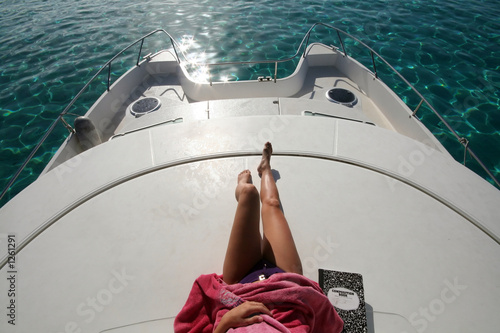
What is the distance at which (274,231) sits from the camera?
6.15 feet

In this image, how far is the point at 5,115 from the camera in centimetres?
530

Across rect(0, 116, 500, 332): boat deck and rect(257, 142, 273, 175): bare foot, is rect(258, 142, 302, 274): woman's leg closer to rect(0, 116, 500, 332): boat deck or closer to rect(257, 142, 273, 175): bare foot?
rect(257, 142, 273, 175): bare foot

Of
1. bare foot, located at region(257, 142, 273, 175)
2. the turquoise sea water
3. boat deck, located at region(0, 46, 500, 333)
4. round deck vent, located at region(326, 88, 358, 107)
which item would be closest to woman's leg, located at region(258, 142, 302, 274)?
bare foot, located at region(257, 142, 273, 175)

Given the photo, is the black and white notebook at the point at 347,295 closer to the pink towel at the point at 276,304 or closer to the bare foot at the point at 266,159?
the pink towel at the point at 276,304

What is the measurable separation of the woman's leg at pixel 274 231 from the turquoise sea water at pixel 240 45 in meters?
4.38

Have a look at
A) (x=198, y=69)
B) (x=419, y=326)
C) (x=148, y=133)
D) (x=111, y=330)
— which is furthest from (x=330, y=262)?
(x=198, y=69)

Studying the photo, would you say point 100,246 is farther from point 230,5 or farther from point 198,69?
point 230,5

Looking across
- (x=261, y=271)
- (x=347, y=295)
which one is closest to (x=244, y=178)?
(x=261, y=271)

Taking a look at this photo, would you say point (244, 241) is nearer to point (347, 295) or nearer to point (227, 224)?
point (227, 224)

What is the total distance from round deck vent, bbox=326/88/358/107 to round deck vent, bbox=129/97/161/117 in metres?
2.95

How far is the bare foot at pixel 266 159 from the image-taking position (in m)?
2.26

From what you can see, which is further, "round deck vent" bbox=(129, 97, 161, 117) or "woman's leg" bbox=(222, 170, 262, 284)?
"round deck vent" bbox=(129, 97, 161, 117)

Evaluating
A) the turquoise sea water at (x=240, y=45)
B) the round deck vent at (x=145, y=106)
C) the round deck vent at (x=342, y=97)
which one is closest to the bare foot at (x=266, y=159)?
the round deck vent at (x=342, y=97)

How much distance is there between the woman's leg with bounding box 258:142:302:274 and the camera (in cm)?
172
